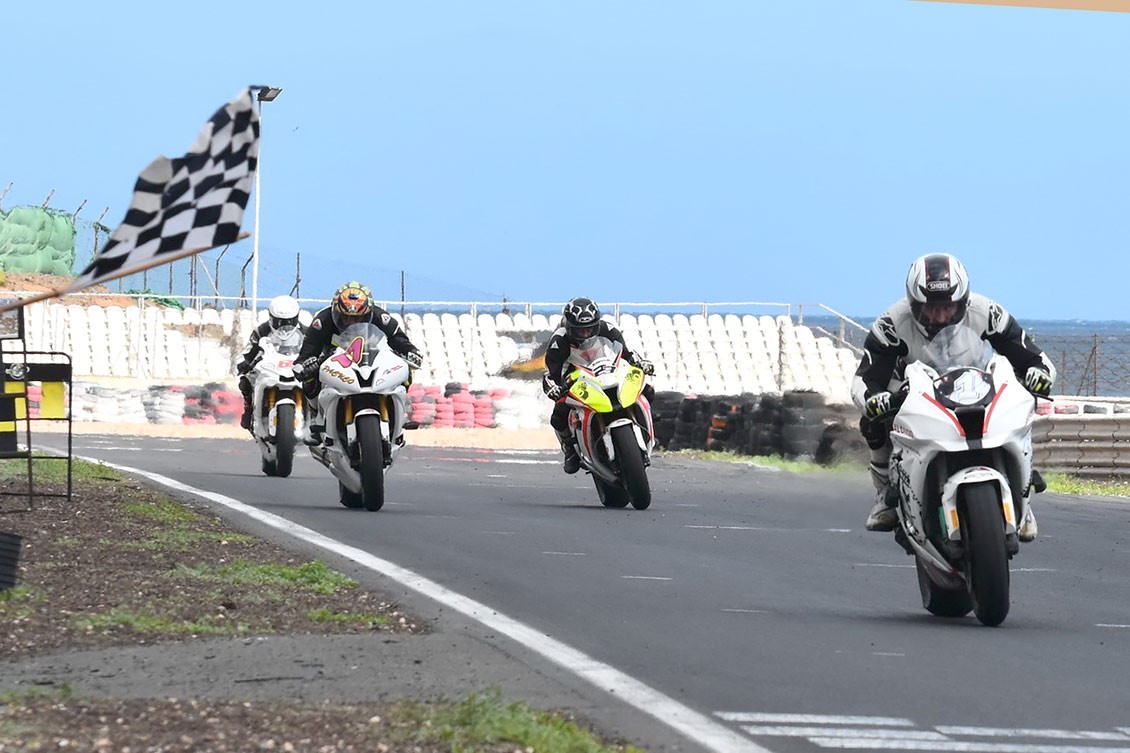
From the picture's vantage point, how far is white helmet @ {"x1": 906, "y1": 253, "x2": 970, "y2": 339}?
8.71 m

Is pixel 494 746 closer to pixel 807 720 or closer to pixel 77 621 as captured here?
pixel 807 720

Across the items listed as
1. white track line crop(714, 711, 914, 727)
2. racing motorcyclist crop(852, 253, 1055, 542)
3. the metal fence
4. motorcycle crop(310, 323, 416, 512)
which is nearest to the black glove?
motorcycle crop(310, 323, 416, 512)

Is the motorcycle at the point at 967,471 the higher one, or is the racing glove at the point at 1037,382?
the racing glove at the point at 1037,382

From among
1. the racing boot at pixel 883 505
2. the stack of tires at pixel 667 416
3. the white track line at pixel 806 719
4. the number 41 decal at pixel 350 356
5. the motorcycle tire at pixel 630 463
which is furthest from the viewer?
the stack of tires at pixel 667 416

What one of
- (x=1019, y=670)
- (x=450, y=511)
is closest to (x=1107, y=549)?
(x=450, y=511)

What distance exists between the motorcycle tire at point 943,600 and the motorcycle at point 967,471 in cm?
17

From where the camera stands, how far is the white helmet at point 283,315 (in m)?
18.8

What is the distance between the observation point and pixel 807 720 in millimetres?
6141

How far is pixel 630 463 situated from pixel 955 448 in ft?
23.6

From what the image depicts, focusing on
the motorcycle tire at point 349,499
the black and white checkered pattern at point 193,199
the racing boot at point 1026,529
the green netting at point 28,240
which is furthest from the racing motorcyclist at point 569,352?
the green netting at point 28,240

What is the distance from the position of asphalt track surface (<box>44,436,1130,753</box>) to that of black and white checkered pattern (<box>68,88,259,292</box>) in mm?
1972

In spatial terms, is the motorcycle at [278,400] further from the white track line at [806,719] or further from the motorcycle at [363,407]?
the white track line at [806,719]

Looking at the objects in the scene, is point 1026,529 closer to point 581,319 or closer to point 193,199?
point 193,199

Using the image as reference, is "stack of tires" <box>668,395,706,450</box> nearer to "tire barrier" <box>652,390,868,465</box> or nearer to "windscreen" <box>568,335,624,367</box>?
"tire barrier" <box>652,390,868,465</box>
